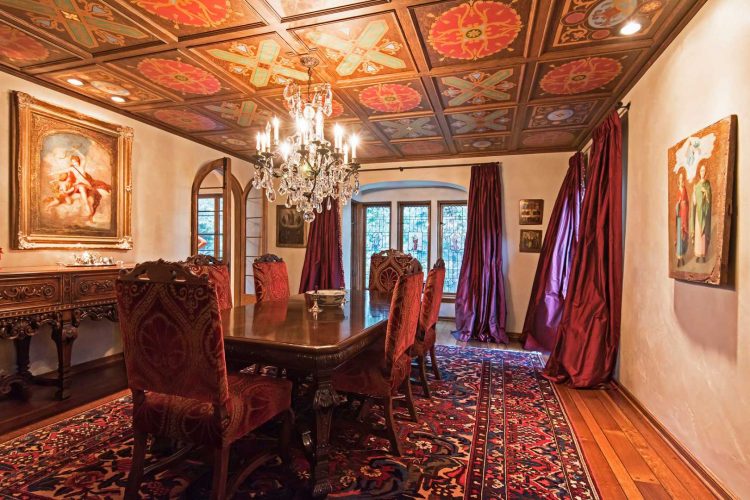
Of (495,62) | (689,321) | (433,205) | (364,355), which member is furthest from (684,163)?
(433,205)

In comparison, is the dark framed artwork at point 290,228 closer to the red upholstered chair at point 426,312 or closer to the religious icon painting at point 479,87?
the religious icon painting at point 479,87

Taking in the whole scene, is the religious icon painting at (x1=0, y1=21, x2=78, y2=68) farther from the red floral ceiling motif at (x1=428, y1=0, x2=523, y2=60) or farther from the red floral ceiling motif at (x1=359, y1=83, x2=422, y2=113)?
the red floral ceiling motif at (x1=428, y1=0, x2=523, y2=60)

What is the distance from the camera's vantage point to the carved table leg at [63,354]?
2.77 meters

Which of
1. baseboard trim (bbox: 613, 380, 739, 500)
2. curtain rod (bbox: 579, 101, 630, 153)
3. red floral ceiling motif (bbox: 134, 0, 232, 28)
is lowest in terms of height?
baseboard trim (bbox: 613, 380, 739, 500)

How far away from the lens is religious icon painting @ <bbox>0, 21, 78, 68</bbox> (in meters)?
2.38

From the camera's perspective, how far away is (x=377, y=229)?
22.5 ft

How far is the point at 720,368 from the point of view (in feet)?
5.79

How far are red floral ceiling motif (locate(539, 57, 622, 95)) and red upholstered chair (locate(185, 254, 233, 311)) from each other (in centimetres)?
294

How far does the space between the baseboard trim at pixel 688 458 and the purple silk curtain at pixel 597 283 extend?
44cm

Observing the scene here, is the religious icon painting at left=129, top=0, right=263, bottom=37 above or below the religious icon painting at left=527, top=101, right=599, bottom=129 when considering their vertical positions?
above

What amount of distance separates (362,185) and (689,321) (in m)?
4.43

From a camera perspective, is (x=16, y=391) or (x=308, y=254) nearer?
(x=16, y=391)

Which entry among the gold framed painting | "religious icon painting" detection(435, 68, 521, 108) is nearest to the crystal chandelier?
"religious icon painting" detection(435, 68, 521, 108)

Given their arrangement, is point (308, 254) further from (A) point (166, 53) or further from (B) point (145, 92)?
(A) point (166, 53)
